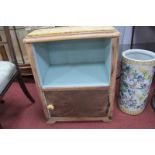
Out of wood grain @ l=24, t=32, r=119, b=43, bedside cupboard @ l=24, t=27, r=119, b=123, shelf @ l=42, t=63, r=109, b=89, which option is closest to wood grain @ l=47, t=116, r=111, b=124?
bedside cupboard @ l=24, t=27, r=119, b=123

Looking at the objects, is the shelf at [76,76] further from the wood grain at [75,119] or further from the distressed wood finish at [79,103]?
the wood grain at [75,119]

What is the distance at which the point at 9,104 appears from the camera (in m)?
1.35

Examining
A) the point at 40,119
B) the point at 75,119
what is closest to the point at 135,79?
the point at 75,119

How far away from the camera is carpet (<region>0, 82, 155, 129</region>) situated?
1.08 m

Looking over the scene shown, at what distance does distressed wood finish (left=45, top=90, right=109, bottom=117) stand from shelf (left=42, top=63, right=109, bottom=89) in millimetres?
56

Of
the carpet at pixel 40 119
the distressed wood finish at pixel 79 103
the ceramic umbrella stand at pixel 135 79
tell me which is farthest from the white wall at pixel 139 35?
the distressed wood finish at pixel 79 103

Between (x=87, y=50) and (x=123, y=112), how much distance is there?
53 cm

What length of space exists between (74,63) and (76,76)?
0.19 metres

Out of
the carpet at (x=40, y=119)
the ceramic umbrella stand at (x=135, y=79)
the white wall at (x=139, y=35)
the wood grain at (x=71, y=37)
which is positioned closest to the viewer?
the wood grain at (x=71, y=37)

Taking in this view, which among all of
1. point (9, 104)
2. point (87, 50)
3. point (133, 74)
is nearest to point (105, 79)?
point (133, 74)

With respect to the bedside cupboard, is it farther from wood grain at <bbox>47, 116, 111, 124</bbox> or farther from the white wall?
the white wall

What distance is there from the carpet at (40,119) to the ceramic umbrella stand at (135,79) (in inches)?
2.4

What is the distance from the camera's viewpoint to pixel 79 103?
3.32 feet

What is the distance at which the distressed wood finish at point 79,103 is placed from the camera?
0.96m
